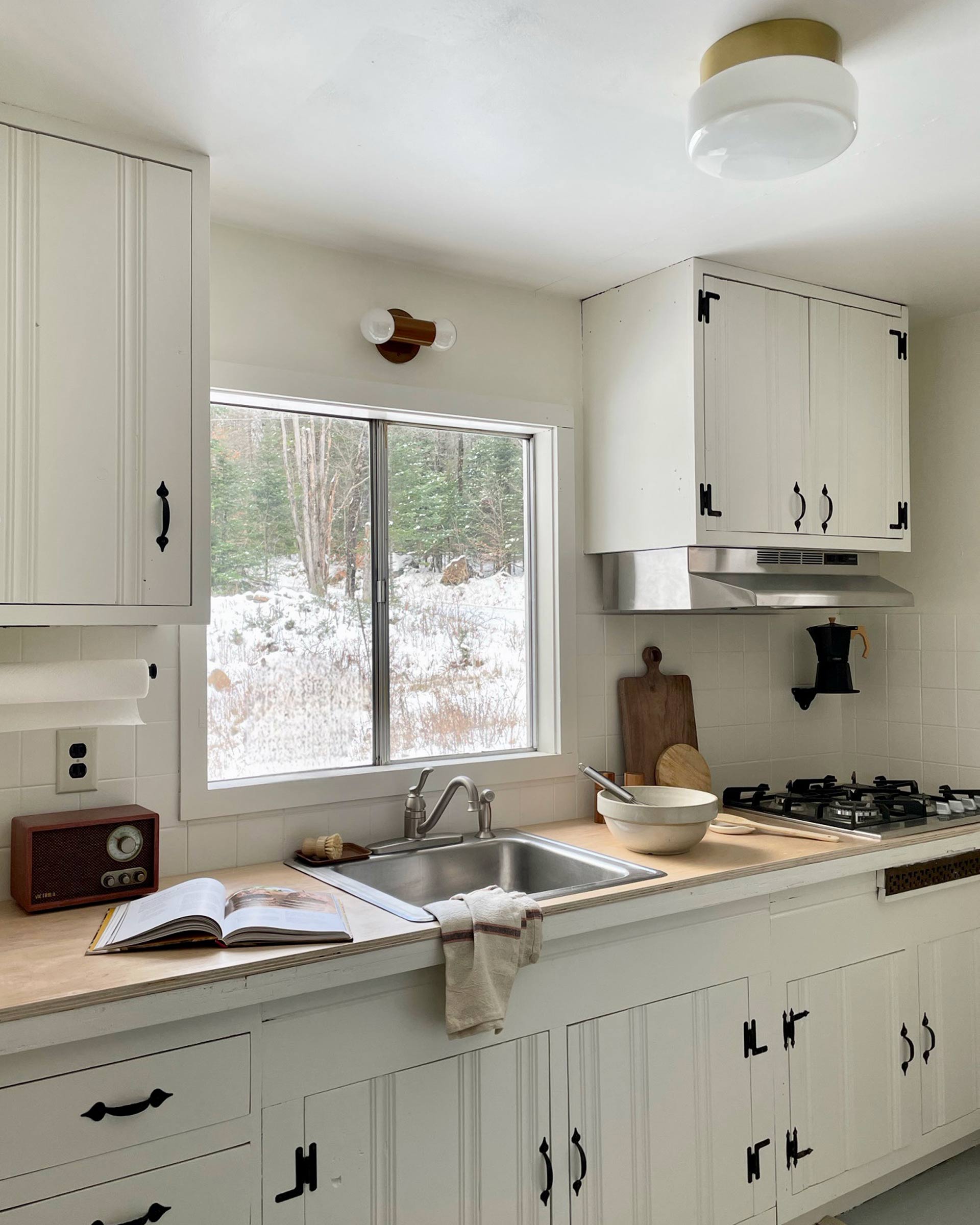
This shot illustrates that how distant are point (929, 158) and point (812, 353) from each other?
796mm

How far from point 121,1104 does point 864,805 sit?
6.77 ft

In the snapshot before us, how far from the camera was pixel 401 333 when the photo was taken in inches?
101

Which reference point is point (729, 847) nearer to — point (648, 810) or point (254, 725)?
point (648, 810)

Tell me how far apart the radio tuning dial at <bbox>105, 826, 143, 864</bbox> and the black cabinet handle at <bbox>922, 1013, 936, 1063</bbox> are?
2.10 meters

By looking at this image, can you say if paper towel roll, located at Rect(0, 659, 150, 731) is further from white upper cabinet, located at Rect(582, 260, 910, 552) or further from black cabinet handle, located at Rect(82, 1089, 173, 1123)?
white upper cabinet, located at Rect(582, 260, 910, 552)

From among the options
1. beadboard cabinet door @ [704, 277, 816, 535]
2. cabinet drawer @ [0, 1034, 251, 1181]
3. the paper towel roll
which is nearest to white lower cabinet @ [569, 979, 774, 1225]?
cabinet drawer @ [0, 1034, 251, 1181]

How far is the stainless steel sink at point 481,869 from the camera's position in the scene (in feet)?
7.71

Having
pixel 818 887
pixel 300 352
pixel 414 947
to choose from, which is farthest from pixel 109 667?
pixel 818 887

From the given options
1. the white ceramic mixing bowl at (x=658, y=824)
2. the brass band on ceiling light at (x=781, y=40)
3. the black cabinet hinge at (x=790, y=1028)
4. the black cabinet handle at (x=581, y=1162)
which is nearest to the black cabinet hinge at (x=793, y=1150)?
the black cabinet hinge at (x=790, y=1028)

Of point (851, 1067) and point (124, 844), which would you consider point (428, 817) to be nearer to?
point (124, 844)

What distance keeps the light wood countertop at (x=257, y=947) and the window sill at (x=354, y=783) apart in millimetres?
155

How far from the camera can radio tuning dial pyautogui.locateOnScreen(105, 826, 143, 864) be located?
2.03 metres

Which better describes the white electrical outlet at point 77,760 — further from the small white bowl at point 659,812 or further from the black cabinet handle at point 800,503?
the black cabinet handle at point 800,503

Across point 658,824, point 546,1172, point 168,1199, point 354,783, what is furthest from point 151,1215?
point 658,824
